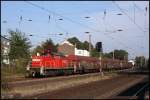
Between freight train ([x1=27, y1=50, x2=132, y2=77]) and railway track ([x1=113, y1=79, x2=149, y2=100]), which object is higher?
freight train ([x1=27, y1=50, x2=132, y2=77])

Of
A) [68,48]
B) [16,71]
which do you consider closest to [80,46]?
[68,48]

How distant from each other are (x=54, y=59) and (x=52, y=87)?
24.1m

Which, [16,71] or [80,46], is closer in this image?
[16,71]

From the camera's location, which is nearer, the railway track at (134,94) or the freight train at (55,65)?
the railway track at (134,94)

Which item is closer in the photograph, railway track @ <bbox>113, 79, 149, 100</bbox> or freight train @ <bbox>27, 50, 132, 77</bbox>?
railway track @ <bbox>113, 79, 149, 100</bbox>

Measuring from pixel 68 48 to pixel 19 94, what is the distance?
439 ft

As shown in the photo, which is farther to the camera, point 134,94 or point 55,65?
point 55,65

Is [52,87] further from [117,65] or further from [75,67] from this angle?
[117,65]

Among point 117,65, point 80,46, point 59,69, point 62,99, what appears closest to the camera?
point 62,99

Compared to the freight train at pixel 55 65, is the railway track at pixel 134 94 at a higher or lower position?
lower

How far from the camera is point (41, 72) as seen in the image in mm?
54125

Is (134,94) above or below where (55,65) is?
below

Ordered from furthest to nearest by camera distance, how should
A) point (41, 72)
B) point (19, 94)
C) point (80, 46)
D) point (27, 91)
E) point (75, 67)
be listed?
1. point (80, 46)
2. point (75, 67)
3. point (41, 72)
4. point (27, 91)
5. point (19, 94)

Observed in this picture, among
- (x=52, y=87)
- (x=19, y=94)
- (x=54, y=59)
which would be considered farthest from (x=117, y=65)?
(x=19, y=94)
